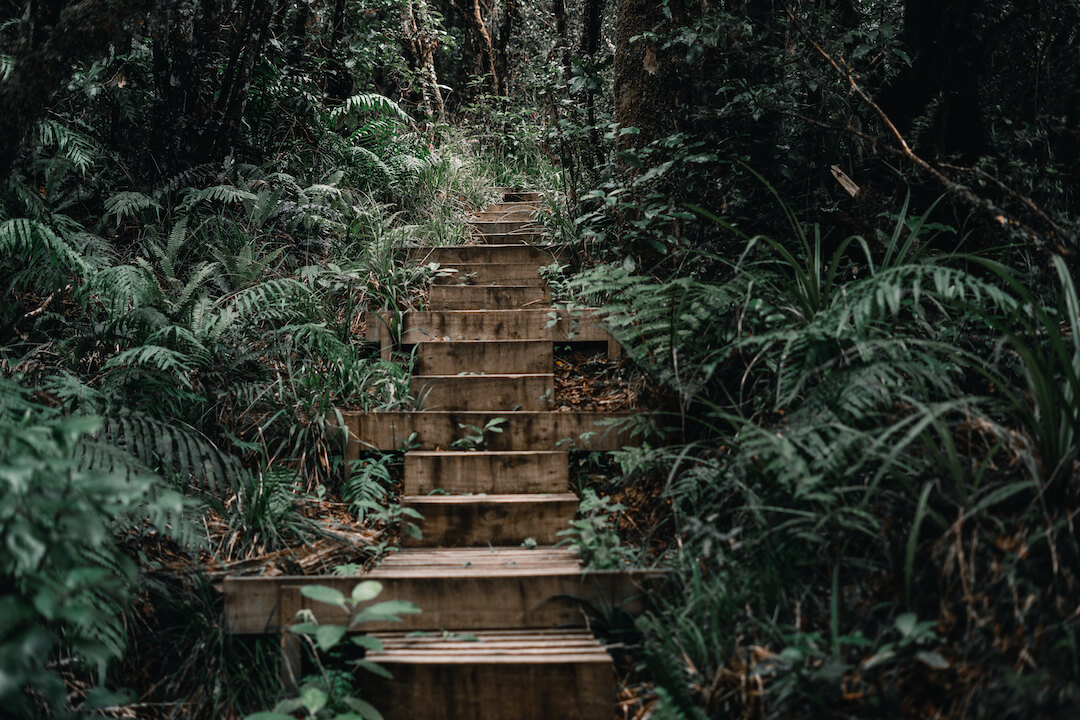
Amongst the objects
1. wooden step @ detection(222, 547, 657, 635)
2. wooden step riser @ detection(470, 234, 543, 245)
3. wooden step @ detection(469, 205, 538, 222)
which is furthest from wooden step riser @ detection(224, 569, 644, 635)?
wooden step @ detection(469, 205, 538, 222)

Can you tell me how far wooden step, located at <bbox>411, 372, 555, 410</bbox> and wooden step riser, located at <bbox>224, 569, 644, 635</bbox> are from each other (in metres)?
1.14

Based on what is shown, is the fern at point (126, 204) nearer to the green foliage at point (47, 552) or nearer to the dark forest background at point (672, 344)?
the dark forest background at point (672, 344)

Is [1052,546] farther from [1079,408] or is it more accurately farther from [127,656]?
[127,656]

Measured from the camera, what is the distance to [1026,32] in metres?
3.22

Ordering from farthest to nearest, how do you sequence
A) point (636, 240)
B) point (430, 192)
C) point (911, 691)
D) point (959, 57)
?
point (430, 192) → point (636, 240) → point (959, 57) → point (911, 691)

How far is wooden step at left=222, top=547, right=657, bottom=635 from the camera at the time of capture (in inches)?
85.7

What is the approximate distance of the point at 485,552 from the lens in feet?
8.34

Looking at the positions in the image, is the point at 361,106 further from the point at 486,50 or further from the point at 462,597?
the point at 462,597

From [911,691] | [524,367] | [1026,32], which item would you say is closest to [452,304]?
[524,367]

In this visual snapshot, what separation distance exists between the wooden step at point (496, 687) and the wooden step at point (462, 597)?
23cm

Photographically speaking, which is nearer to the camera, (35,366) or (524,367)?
(35,366)

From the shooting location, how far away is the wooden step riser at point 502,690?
6.31ft

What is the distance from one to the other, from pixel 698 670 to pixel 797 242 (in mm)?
2124

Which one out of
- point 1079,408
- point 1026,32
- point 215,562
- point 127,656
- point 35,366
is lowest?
point 127,656
